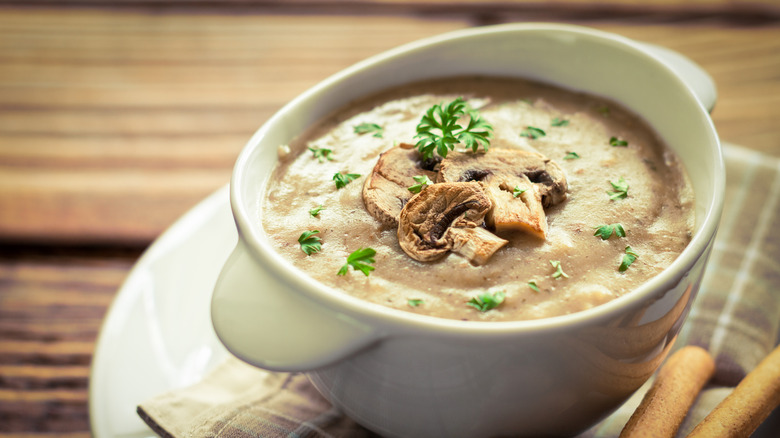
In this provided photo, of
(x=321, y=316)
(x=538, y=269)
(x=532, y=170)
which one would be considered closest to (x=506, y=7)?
(x=532, y=170)

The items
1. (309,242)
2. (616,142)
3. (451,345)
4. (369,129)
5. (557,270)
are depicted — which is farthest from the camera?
(369,129)

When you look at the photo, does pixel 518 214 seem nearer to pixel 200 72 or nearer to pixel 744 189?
pixel 744 189

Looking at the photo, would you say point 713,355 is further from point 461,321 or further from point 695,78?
point 461,321

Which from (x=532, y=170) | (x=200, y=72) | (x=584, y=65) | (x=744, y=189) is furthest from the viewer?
(x=200, y=72)

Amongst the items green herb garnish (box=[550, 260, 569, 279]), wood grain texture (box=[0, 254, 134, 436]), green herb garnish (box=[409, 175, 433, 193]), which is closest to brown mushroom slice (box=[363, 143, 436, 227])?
green herb garnish (box=[409, 175, 433, 193])

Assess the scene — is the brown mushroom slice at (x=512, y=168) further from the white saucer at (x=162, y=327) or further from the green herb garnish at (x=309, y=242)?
the white saucer at (x=162, y=327)

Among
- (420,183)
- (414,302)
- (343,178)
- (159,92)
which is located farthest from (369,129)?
(159,92)

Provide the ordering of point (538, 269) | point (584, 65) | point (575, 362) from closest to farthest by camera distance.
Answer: point (575, 362) < point (538, 269) < point (584, 65)
